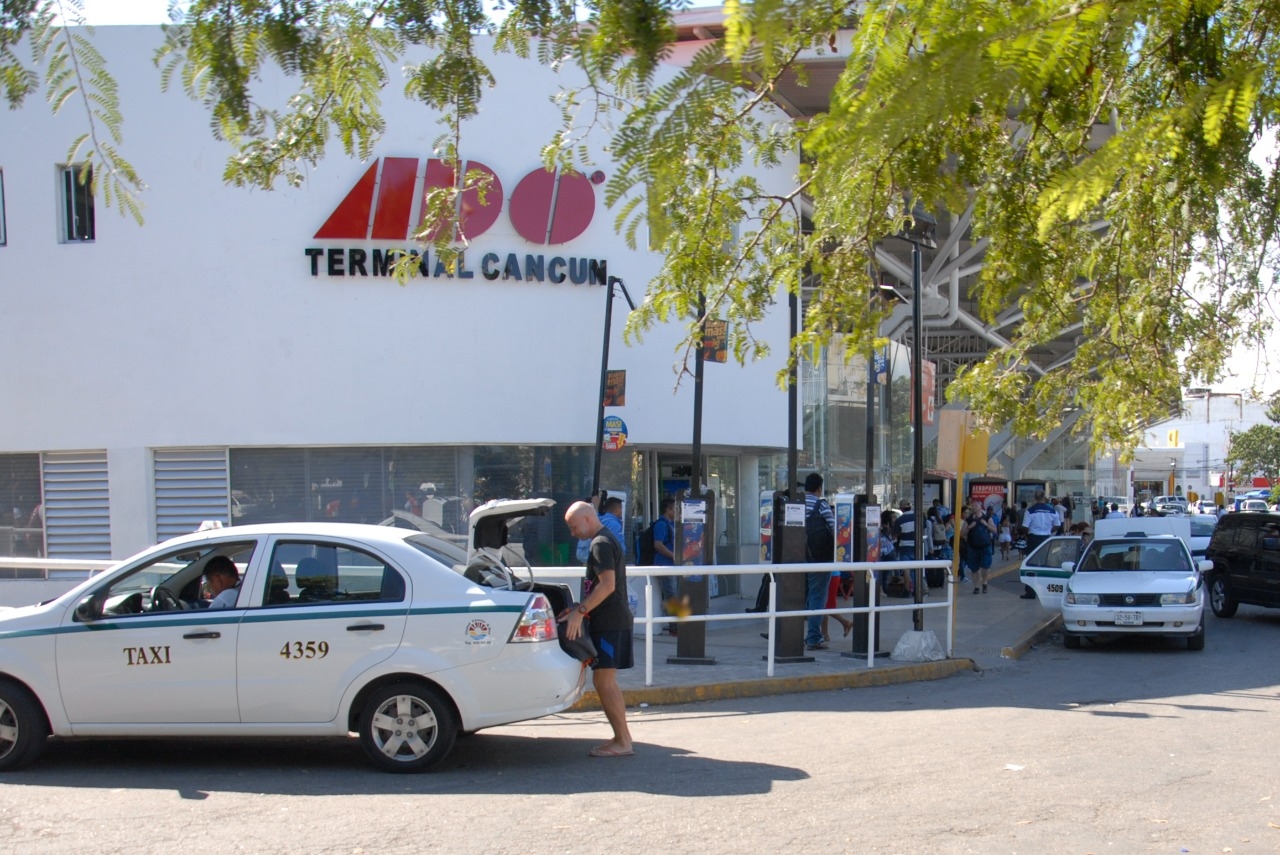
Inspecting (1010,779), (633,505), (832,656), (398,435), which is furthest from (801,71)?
(633,505)

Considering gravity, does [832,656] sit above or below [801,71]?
below

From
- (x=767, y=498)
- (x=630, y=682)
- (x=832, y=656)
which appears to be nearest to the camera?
(x=630, y=682)

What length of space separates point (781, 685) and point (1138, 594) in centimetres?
634

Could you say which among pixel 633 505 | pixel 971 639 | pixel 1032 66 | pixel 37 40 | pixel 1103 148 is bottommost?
pixel 971 639

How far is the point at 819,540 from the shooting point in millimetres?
14180

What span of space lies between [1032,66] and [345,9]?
4048 mm

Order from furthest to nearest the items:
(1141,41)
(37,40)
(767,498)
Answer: (767,498) < (1141,41) < (37,40)

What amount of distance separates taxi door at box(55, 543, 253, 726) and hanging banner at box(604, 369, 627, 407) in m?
9.06

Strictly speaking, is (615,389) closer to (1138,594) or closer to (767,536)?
(767,536)

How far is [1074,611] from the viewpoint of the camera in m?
16.0

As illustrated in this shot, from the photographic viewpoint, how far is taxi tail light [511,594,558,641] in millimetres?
7742

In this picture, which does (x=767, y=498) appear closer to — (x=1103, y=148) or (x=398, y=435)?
(x=398, y=435)

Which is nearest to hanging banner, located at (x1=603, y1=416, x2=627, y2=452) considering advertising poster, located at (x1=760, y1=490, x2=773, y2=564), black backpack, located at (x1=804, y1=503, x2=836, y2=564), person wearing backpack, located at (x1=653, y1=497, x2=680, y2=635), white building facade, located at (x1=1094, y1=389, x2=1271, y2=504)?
person wearing backpack, located at (x1=653, y1=497, x2=680, y2=635)

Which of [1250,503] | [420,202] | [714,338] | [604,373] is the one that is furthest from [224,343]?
[1250,503]
